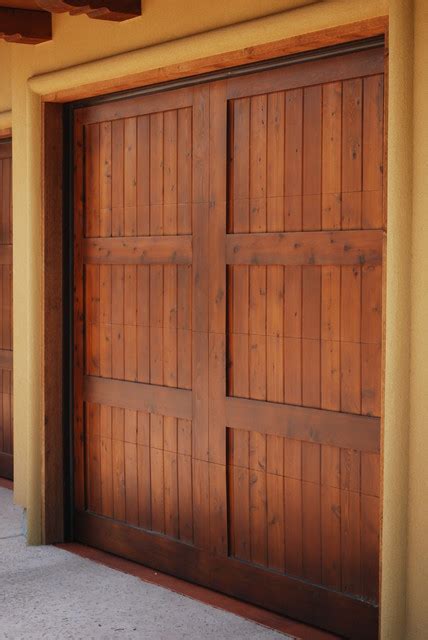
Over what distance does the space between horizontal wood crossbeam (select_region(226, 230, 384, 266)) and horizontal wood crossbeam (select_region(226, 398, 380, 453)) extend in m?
0.57

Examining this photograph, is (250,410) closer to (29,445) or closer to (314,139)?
(314,139)

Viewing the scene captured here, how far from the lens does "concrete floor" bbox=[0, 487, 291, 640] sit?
389cm

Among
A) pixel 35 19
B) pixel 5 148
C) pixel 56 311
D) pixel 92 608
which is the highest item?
pixel 35 19

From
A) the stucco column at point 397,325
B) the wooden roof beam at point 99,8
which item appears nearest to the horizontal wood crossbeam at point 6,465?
the wooden roof beam at point 99,8

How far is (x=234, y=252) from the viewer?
419cm

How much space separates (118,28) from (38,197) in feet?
3.12

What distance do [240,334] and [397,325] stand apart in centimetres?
102

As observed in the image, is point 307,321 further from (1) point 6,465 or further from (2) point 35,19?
(1) point 6,465

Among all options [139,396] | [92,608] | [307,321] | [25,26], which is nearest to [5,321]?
[139,396]

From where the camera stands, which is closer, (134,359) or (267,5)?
(267,5)

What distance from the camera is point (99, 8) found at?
4230mm

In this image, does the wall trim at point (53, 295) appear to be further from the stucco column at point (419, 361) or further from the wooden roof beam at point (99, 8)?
the stucco column at point (419, 361)

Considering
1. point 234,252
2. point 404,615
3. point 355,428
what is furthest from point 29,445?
point 404,615

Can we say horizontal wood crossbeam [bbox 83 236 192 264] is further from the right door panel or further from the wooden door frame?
the right door panel
